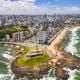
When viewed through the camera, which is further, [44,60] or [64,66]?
[44,60]

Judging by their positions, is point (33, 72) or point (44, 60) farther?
point (44, 60)

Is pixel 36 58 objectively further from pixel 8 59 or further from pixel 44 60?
pixel 8 59

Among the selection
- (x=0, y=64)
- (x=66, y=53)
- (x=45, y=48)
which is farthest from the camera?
(x=45, y=48)

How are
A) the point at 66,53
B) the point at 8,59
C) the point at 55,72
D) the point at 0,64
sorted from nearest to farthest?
1. the point at 55,72
2. the point at 0,64
3. the point at 8,59
4. the point at 66,53

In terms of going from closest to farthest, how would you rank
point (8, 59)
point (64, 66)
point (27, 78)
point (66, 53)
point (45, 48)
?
point (27, 78) → point (64, 66) → point (8, 59) → point (66, 53) → point (45, 48)

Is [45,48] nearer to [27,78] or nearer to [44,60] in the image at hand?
[44,60]

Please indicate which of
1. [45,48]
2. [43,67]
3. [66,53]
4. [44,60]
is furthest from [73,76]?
[45,48]

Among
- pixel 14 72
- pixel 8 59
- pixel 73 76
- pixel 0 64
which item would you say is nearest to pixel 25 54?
pixel 8 59

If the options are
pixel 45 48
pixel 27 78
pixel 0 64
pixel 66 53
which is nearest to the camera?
pixel 27 78
